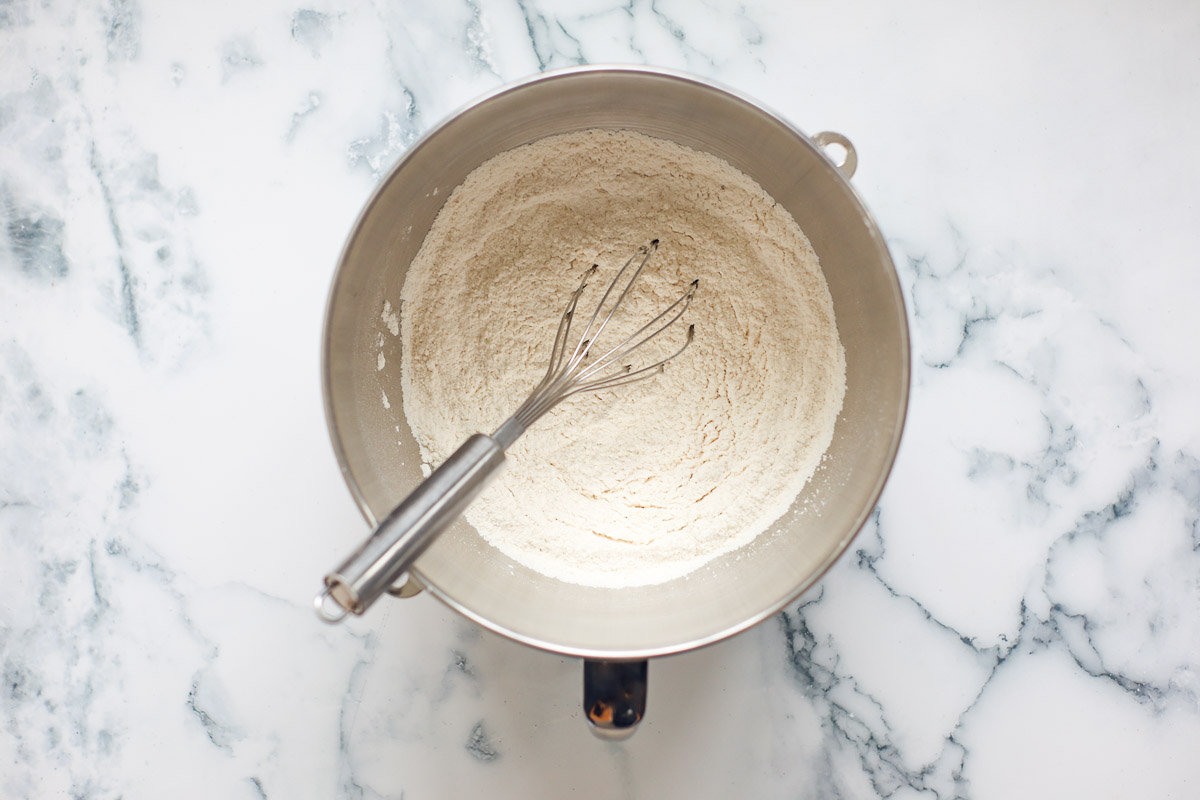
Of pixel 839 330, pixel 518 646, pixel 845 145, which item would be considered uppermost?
pixel 845 145

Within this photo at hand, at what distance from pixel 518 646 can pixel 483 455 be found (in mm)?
339

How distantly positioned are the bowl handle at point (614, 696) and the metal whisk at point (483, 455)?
20 centimetres

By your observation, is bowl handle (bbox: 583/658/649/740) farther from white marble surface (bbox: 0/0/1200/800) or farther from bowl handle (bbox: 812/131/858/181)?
bowl handle (bbox: 812/131/858/181)

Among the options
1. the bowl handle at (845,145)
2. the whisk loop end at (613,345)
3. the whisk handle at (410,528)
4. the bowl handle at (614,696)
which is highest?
the bowl handle at (845,145)

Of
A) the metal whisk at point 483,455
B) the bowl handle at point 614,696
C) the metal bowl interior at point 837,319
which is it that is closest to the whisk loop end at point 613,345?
the metal whisk at point 483,455

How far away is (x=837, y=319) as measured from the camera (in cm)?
77


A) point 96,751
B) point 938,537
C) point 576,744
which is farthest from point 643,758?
point 96,751

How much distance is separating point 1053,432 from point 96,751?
4.05 feet

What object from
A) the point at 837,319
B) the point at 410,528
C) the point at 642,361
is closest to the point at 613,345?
the point at 642,361

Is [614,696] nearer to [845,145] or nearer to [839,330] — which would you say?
[839,330]

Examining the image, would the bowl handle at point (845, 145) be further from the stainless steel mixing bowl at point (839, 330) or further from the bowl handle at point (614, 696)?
the bowl handle at point (614, 696)

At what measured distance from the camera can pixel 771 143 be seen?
28.0 inches

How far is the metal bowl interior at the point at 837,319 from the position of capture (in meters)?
0.68

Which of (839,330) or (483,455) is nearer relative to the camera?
(483,455)
